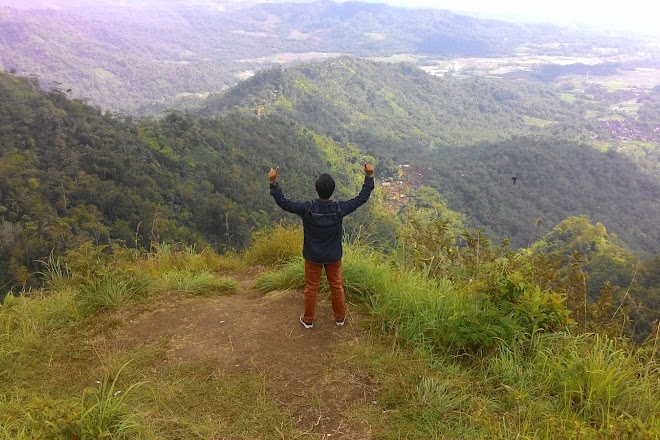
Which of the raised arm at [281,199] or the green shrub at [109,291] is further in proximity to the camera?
the green shrub at [109,291]

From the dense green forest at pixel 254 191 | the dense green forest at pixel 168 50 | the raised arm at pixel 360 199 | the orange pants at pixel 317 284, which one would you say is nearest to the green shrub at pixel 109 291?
the dense green forest at pixel 254 191

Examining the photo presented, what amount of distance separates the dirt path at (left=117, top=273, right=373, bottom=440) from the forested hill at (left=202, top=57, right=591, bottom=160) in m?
55.2

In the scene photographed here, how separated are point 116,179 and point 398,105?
7372cm

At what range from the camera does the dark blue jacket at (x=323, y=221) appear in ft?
10.0

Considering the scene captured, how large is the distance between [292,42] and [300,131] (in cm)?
16188

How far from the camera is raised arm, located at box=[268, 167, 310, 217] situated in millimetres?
2947

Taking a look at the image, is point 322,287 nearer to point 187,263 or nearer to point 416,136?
point 187,263

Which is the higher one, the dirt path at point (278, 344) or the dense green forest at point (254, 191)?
the dirt path at point (278, 344)

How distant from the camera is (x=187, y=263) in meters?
4.96

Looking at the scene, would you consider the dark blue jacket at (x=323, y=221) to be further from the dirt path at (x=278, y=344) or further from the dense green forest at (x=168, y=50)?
the dense green forest at (x=168, y=50)

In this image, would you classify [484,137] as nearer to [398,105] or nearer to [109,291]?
[398,105]

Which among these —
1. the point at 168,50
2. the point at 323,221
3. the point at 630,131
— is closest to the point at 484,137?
the point at 630,131

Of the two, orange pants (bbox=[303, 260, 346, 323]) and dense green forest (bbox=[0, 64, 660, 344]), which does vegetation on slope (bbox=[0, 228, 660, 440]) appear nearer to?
orange pants (bbox=[303, 260, 346, 323])

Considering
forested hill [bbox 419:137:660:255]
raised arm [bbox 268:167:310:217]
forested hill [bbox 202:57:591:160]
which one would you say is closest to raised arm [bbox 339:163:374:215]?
raised arm [bbox 268:167:310:217]
